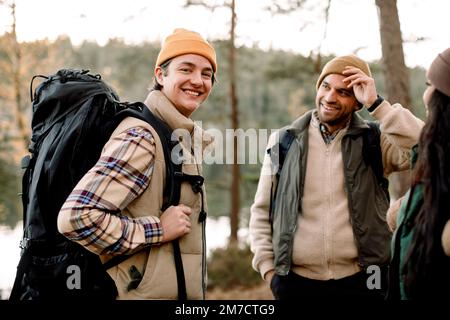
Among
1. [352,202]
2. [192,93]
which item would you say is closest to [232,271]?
[352,202]

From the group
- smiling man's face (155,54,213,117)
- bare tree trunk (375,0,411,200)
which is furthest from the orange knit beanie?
bare tree trunk (375,0,411,200)

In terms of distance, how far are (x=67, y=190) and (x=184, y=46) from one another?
1.02 m

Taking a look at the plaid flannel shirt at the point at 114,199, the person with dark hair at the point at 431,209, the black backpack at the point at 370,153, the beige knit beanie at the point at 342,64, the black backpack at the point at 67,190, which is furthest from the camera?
the beige knit beanie at the point at 342,64

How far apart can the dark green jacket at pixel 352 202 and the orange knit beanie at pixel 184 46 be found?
0.99m

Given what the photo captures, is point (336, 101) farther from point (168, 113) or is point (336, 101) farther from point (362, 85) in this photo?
point (168, 113)

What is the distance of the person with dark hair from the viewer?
200 centimetres

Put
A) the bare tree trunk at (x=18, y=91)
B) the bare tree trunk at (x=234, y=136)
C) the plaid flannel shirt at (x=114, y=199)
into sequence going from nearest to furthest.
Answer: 1. the plaid flannel shirt at (x=114, y=199)
2. the bare tree trunk at (x=234, y=136)
3. the bare tree trunk at (x=18, y=91)

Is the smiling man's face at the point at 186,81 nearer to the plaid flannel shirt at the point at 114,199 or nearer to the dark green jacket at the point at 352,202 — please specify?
the plaid flannel shirt at the point at 114,199

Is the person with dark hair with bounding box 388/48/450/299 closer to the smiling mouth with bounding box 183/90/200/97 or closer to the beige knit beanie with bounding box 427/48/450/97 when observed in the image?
the beige knit beanie with bounding box 427/48/450/97

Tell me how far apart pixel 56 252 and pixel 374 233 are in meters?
1.94

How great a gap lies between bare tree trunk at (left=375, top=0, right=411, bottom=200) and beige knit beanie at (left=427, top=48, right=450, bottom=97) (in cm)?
298

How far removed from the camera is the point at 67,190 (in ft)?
7.90

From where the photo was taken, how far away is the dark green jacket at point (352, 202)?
3090mm

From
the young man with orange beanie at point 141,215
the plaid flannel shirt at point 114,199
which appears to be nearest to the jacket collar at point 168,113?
the young man with orange beanie at point 141,215
